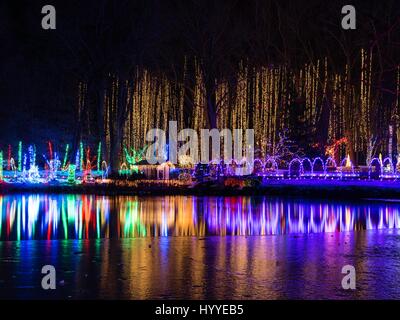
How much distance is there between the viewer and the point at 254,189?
96.0 feet

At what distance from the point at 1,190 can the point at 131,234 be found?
726 inches

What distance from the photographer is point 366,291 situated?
27.1ft

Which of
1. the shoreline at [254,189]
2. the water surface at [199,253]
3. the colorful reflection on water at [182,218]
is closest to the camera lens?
the water surface at [199,253]

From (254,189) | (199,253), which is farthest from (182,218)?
(254,189)

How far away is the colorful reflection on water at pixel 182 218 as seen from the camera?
1449 cm

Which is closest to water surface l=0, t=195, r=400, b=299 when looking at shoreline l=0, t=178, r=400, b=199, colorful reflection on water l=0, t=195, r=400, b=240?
colorful reflection on water l=0, t=195, r=400, b=240

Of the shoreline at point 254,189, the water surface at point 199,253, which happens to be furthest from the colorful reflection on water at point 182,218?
the shoreline at point 254,189

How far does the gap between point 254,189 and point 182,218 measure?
11.9m

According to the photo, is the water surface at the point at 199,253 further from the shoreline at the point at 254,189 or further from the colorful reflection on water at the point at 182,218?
the shoreline at the point at 254,189

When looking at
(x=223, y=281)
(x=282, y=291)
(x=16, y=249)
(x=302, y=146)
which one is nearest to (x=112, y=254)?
(x=16, y=249)

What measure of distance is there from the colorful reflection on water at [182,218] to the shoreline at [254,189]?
2.67 metres

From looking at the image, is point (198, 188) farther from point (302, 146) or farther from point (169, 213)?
point (302, 146)

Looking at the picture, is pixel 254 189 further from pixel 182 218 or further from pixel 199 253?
pixel 199 253

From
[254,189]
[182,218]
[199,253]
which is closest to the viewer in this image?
[199,253]
